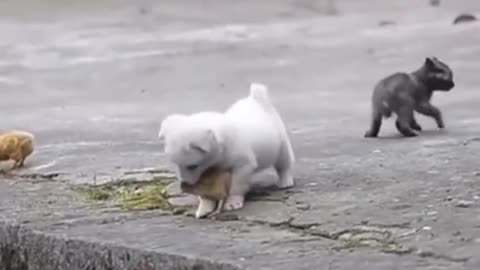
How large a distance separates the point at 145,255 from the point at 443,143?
175cm

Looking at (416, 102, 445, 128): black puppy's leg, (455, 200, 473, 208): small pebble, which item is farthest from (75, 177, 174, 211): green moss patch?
(416, 102, 445, 128): black puppy's leg

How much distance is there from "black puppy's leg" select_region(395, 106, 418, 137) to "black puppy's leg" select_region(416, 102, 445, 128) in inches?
3.8

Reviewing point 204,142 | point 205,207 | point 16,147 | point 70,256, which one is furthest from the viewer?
point 16,147

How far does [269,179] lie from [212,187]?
0.36 meters

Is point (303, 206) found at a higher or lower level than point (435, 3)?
higher

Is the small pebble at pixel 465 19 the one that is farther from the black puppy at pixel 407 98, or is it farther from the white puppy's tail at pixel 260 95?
the white puppy's tail at pixel 260 95

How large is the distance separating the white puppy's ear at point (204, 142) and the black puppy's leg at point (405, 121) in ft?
5.92

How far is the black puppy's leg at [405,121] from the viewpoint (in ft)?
15.6

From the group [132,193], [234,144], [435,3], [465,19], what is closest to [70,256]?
[234,144]

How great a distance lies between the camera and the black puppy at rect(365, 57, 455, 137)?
488cm

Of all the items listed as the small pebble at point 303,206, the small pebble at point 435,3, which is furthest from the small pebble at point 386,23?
the small pebble at point 303,206

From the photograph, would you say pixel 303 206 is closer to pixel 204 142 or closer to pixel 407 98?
pixel 204 142

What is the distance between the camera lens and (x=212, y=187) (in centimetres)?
312

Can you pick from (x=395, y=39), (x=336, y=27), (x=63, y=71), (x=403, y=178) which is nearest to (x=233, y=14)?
(x=336, y=27)
